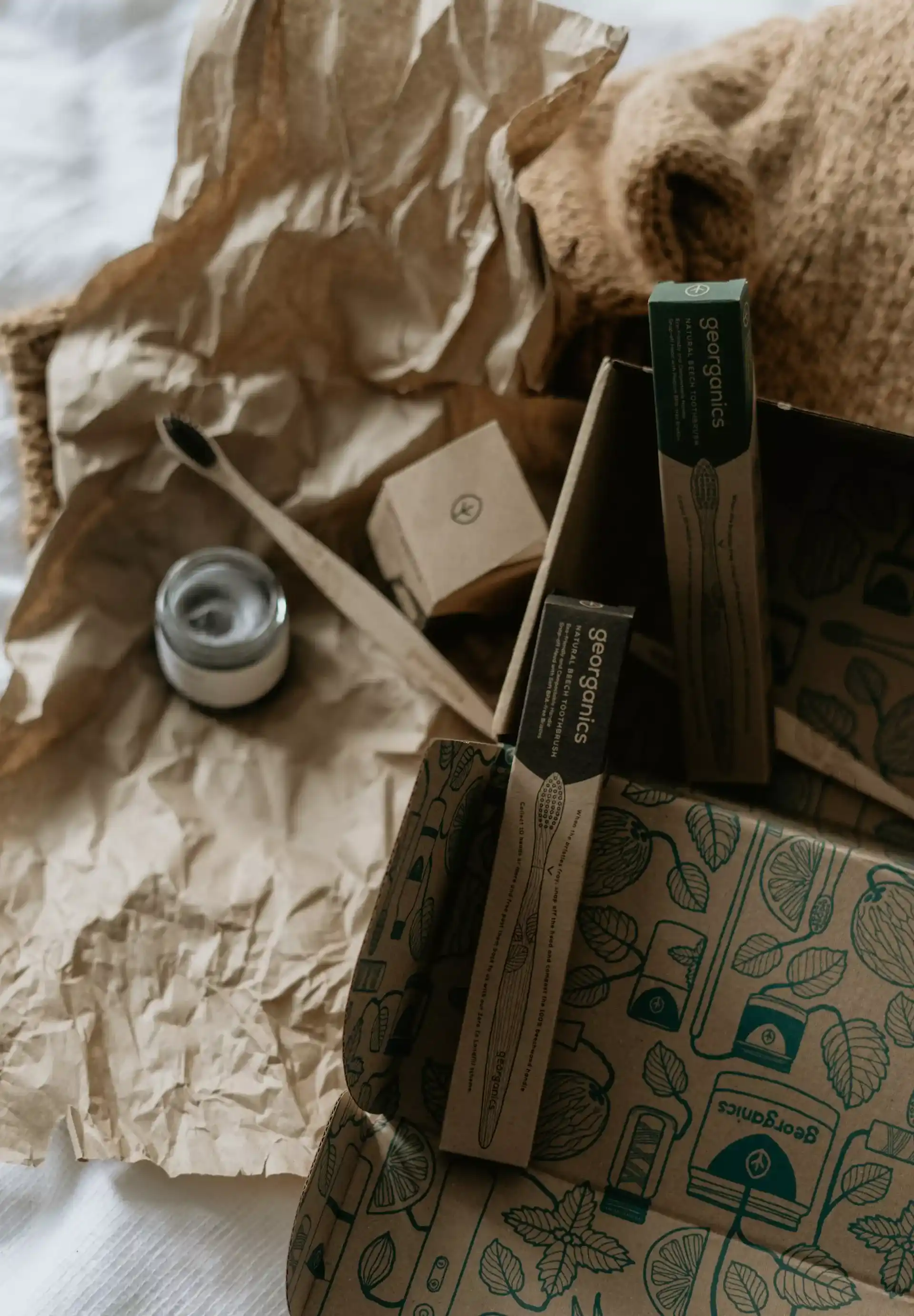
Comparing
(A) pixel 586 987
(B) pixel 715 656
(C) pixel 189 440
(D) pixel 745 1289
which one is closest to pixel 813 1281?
(D) pixel 745 1289

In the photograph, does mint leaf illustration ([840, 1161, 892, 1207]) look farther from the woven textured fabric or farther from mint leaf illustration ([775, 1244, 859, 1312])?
the woven textured fabric

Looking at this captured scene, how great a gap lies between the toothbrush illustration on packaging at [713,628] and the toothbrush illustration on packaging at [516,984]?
120mm

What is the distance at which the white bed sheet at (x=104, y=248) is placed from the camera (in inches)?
21.4

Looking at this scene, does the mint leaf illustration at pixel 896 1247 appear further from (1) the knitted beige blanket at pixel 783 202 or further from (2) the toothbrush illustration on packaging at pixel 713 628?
(1) the knitted beige blanket at pixel 783 202

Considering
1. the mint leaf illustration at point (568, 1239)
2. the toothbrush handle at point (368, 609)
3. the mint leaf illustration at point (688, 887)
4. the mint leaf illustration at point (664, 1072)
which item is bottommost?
the mint leaf illustration at point (568, 1239)

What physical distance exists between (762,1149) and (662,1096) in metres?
0.04

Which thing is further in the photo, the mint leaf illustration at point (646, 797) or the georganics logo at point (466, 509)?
the georganics logo at point (466, 509)

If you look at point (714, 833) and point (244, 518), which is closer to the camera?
point (714, 833)

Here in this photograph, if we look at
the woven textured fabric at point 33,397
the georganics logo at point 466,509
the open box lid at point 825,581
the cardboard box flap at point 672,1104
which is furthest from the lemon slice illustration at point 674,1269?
the woven textured fabric at point 33,397

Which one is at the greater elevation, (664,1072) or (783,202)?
(783,202)

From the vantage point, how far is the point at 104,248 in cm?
73

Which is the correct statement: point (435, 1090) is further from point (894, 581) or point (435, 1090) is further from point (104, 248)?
point (104, 248)

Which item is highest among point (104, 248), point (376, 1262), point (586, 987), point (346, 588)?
point (104, 248)

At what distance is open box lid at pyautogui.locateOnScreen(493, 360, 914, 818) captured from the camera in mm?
561
